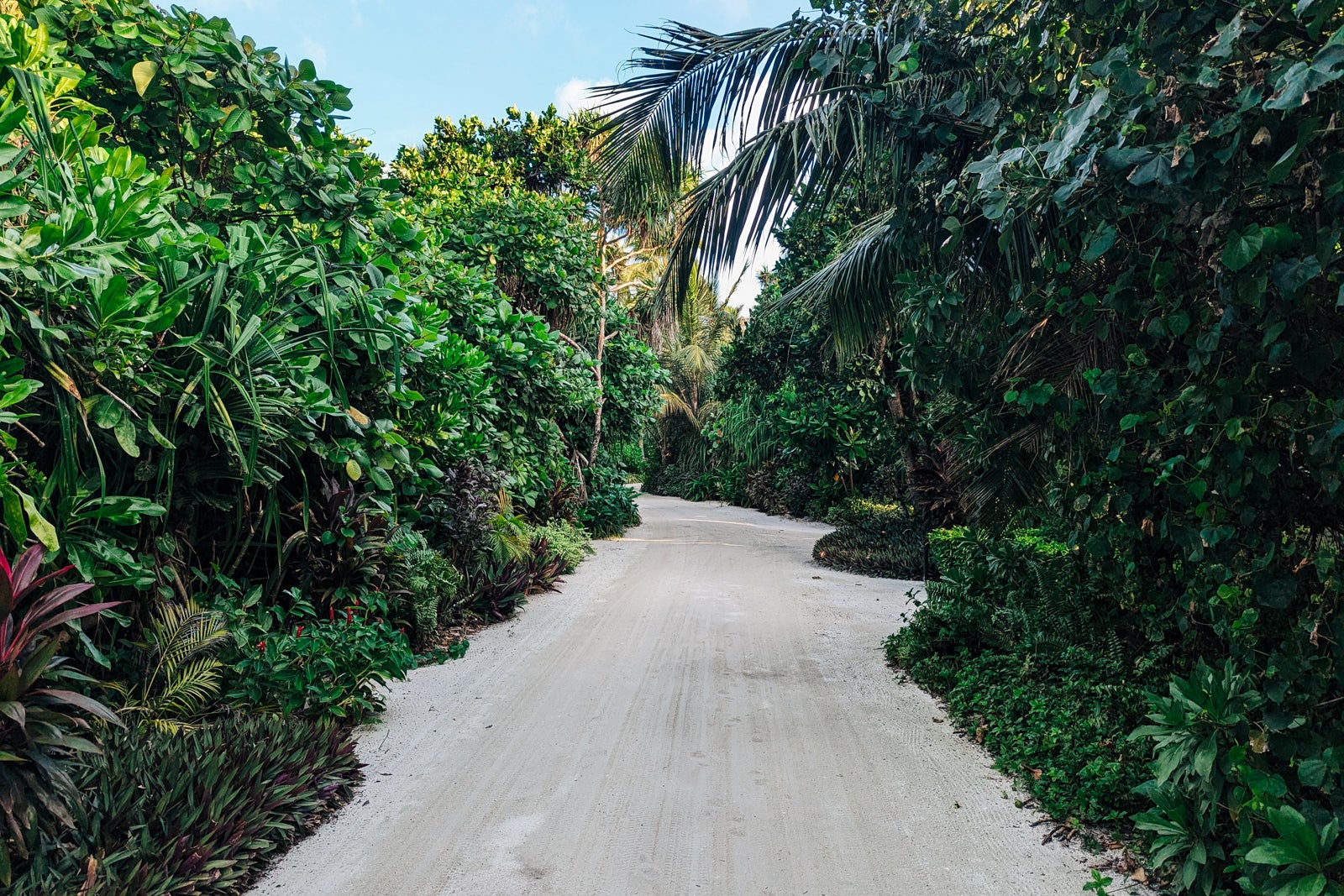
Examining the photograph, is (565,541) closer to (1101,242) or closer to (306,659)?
(306,659)

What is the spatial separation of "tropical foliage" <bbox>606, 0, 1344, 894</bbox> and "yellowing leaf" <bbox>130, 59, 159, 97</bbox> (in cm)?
340

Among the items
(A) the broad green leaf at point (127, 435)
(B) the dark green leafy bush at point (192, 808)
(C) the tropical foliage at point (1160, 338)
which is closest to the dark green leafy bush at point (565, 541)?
(C) the tropical foliage at point (1160, 338)

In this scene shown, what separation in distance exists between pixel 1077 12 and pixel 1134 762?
10.5 ft

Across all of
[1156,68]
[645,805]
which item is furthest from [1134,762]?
[1156,68]

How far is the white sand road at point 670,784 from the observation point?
9.51 feet

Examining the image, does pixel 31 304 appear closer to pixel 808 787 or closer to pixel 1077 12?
pixel 808 787

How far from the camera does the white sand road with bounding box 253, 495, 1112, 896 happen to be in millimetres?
2898

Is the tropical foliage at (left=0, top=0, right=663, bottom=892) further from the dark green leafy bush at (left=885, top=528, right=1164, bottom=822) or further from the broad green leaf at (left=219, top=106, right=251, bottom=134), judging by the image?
the dark green leafy bush at (left=885, top=528, right=1164, bottom=822)

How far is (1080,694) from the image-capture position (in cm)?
418

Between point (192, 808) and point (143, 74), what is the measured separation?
3517 mm

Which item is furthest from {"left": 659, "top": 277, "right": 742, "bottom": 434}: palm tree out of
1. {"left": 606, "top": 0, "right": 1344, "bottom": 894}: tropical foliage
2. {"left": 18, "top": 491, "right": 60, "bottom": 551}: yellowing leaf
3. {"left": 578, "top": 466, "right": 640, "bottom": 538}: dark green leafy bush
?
{"left": 18, "top": 491, "right": 60, "bottom": 551}: yellowing leaf

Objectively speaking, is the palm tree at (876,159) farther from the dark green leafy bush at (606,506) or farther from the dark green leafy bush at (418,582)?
the dark green leafy bush at (606,506)

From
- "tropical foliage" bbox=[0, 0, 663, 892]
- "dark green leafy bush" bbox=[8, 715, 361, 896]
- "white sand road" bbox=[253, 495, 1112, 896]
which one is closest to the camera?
"dark green leafy bush" bbox=[8, 715, 361, 896]

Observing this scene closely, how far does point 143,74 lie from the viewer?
151 inches
